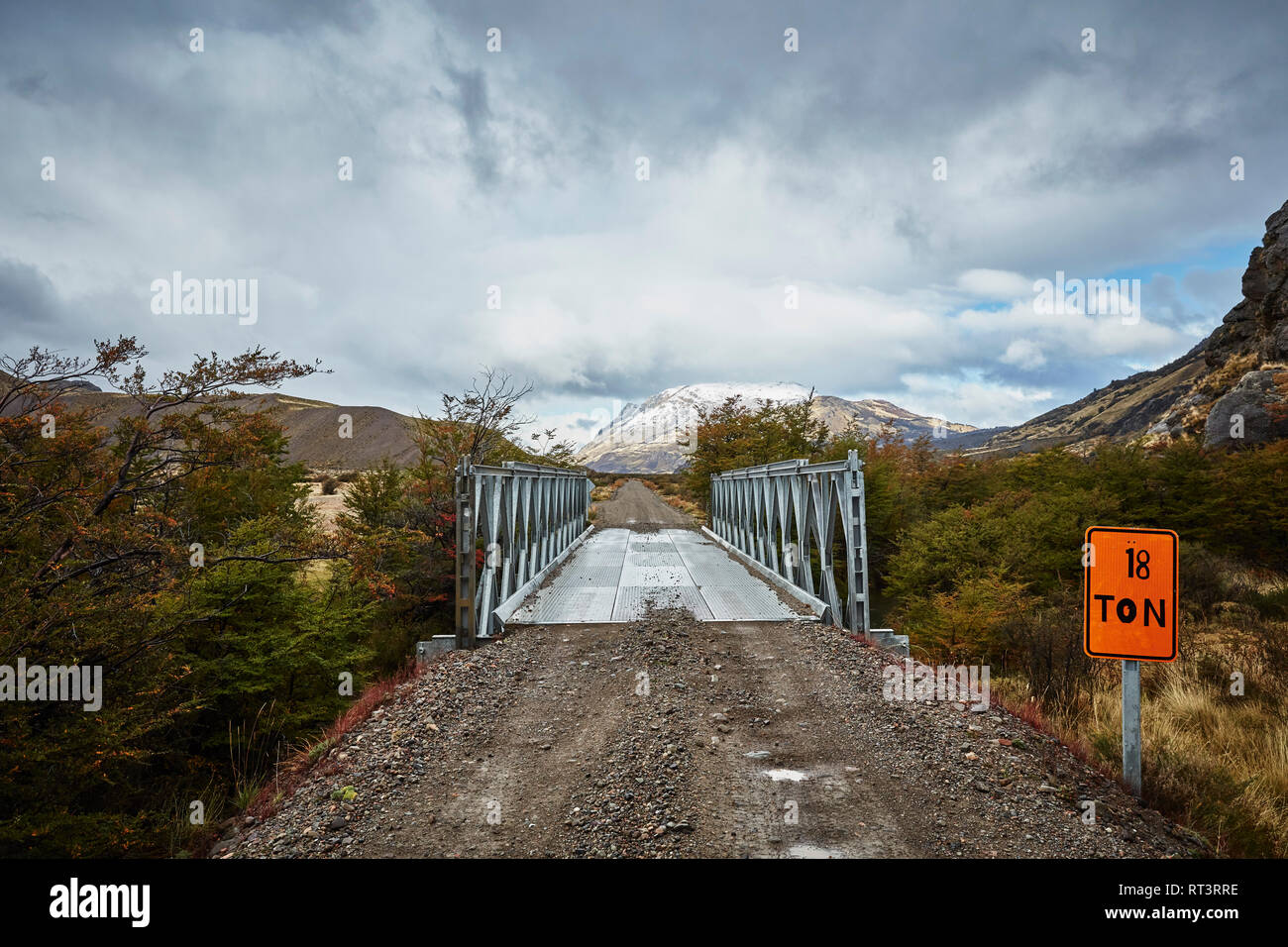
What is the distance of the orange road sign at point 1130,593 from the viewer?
3.19 metres

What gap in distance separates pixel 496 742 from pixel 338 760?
104 centimetres

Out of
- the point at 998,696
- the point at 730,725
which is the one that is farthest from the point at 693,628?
the point at 998,696

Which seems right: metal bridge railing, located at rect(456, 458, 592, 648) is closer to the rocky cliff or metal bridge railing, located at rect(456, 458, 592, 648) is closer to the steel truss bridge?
the steel truss bridge

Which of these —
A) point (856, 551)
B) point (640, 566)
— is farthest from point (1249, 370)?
point (856, 551)

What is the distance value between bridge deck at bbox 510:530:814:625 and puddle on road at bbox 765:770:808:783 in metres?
4.15

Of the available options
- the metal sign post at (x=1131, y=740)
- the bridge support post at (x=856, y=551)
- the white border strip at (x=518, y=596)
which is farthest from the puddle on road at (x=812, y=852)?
the white border strip at (x=518, y=596)

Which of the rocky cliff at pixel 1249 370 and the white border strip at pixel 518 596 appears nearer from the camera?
the white border strip at pixel 518 596

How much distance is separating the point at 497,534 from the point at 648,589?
2.87 metres

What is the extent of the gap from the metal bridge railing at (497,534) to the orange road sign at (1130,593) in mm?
5709

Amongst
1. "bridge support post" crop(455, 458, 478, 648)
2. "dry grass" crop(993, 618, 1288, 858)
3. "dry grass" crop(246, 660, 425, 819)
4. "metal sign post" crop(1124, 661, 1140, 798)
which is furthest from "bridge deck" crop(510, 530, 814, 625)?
"metal sign post" crop(1124, 661, 1140, 798)

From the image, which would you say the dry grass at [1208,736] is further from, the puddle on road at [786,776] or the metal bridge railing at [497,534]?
the metal bridge railing at [497,534]

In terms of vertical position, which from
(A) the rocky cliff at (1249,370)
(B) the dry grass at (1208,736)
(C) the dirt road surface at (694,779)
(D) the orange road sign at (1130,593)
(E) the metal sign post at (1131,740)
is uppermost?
(A) the rocky cliff at (1249,370)

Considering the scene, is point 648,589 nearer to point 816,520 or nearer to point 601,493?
point 816,520

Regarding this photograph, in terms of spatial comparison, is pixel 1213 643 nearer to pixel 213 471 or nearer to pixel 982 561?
pixel 982 561
